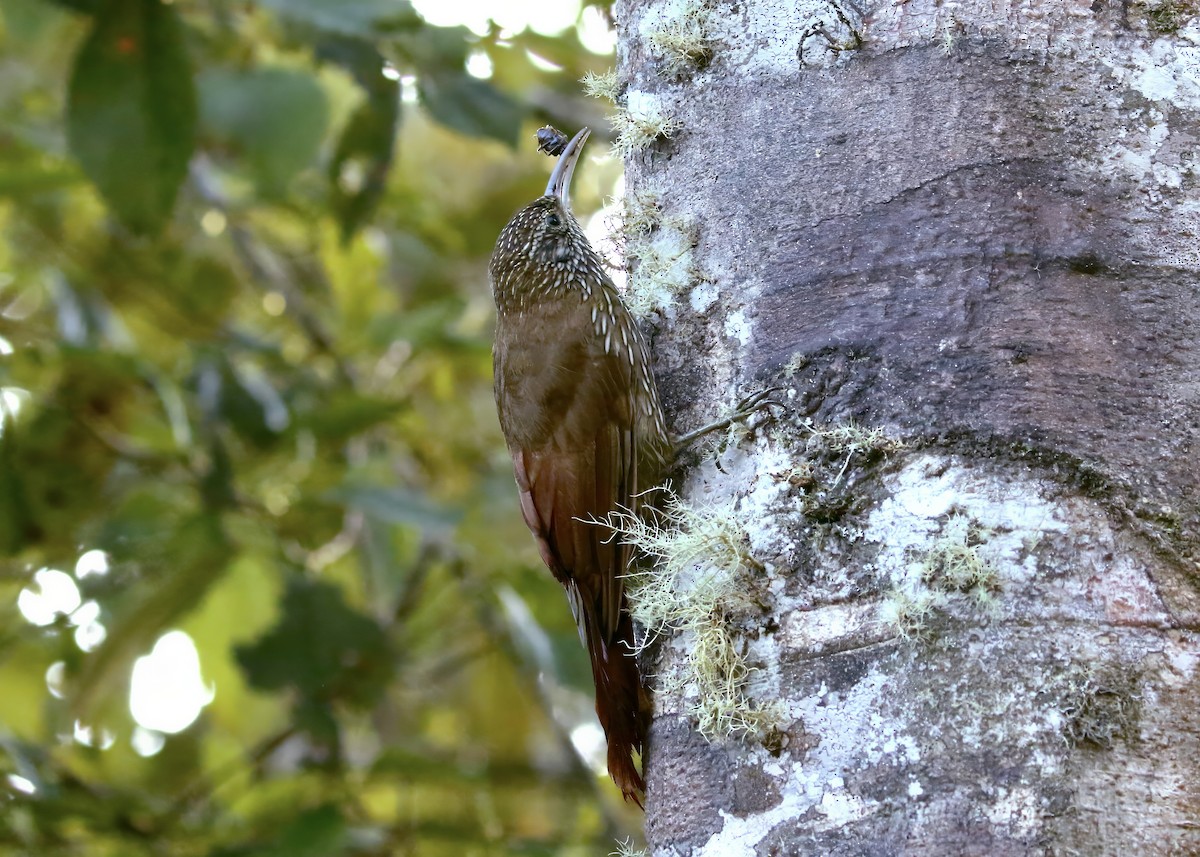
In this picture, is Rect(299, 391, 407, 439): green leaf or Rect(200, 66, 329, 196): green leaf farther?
Rect(200, 66, 329, 196): green leaf

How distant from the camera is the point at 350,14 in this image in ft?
10.1

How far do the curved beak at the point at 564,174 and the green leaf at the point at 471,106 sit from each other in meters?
0.16

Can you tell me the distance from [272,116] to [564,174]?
1.37 metres

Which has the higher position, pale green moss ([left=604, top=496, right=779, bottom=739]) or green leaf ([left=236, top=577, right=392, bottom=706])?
pale green moss ([left=604, top=496, right=779, bottom=739])

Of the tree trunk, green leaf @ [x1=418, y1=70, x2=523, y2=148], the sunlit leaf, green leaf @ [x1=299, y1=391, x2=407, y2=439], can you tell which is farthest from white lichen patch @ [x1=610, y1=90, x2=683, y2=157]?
the sunlit leaf

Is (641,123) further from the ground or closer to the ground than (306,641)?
further from the ground

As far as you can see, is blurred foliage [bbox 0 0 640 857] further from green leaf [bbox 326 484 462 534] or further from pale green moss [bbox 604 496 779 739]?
pale green moss [bbox 604 496 779 739]

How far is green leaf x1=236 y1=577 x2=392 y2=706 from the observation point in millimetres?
3307

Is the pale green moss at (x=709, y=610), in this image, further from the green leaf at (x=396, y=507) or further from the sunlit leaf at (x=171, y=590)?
the sunlit leaf at (x=171, y=590)

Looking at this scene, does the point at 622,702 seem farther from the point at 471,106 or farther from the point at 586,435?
the point at 471,106

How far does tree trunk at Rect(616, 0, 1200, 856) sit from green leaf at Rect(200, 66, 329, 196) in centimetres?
241

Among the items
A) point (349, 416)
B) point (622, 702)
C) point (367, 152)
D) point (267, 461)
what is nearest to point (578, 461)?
point (622, 702)

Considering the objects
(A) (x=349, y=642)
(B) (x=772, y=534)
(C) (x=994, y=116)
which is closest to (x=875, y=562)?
(B) (x=772, y=534)

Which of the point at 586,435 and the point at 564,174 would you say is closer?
the point at 586,435
